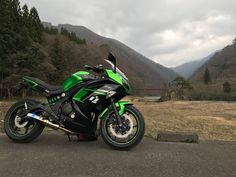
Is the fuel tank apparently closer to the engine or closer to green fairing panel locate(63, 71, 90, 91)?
green fairing panel locate(63, 71, 90, 91)

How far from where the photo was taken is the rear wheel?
3.58m

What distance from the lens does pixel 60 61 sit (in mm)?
40906

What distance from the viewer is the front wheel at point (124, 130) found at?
10.5 feet

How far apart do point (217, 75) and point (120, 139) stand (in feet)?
313

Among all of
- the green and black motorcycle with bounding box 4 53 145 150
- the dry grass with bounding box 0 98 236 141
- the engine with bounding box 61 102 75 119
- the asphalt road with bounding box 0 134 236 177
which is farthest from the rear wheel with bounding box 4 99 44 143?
the dry grass with bounding box 0 98 236 141

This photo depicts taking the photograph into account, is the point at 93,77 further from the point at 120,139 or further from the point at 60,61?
the point at 60,61

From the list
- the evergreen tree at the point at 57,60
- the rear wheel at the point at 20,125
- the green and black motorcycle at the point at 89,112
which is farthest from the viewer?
the evergreen tree at the point at 57,60

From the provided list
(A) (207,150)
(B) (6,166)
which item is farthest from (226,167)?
(B) (6,166)

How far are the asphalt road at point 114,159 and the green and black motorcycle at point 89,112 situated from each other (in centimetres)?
17

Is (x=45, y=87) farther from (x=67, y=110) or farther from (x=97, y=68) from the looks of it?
(x=97, y=68)

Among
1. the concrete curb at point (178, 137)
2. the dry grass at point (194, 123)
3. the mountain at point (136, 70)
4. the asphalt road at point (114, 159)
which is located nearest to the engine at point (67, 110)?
the asphalt road at point (114, 159)

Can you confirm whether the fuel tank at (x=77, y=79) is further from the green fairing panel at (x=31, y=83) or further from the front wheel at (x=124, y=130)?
the front wheel at (x=124, y=130)

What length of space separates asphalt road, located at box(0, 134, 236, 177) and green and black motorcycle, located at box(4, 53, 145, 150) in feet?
0.57

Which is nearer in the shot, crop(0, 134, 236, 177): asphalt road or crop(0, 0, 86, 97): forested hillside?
crop(0, 134, 236, 177): asphalt road
